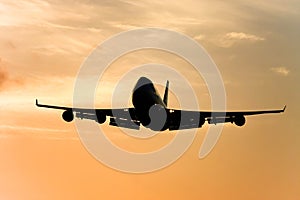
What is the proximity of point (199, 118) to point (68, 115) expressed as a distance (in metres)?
30.6

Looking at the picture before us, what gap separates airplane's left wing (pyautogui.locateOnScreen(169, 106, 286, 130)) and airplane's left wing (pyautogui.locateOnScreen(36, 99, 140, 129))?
30.0 ft

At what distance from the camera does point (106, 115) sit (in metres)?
147

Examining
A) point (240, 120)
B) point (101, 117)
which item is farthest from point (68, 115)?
point (240, 120)

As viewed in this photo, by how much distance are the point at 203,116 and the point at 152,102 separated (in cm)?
1526

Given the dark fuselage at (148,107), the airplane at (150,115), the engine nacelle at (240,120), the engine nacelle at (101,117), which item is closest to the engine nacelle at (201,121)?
the airplane at (150,115)

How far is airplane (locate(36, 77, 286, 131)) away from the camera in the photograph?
134 metres

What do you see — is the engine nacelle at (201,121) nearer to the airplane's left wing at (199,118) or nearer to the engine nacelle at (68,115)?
the airplane's left wing at (199,118)

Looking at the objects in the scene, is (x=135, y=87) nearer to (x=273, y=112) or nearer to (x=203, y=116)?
(x=203, y=116)

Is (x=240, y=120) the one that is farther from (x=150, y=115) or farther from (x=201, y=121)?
(x=150, y=115)

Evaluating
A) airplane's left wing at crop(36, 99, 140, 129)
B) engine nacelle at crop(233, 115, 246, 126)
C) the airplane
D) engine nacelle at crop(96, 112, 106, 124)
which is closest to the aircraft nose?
the airplane

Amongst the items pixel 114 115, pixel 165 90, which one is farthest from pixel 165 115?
pixel 165 90

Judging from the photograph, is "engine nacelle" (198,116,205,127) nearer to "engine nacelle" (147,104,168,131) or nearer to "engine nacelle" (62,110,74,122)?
"engine nacelle" (147,104,168,131)

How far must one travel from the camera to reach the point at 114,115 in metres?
144

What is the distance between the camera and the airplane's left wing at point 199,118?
460 ft
